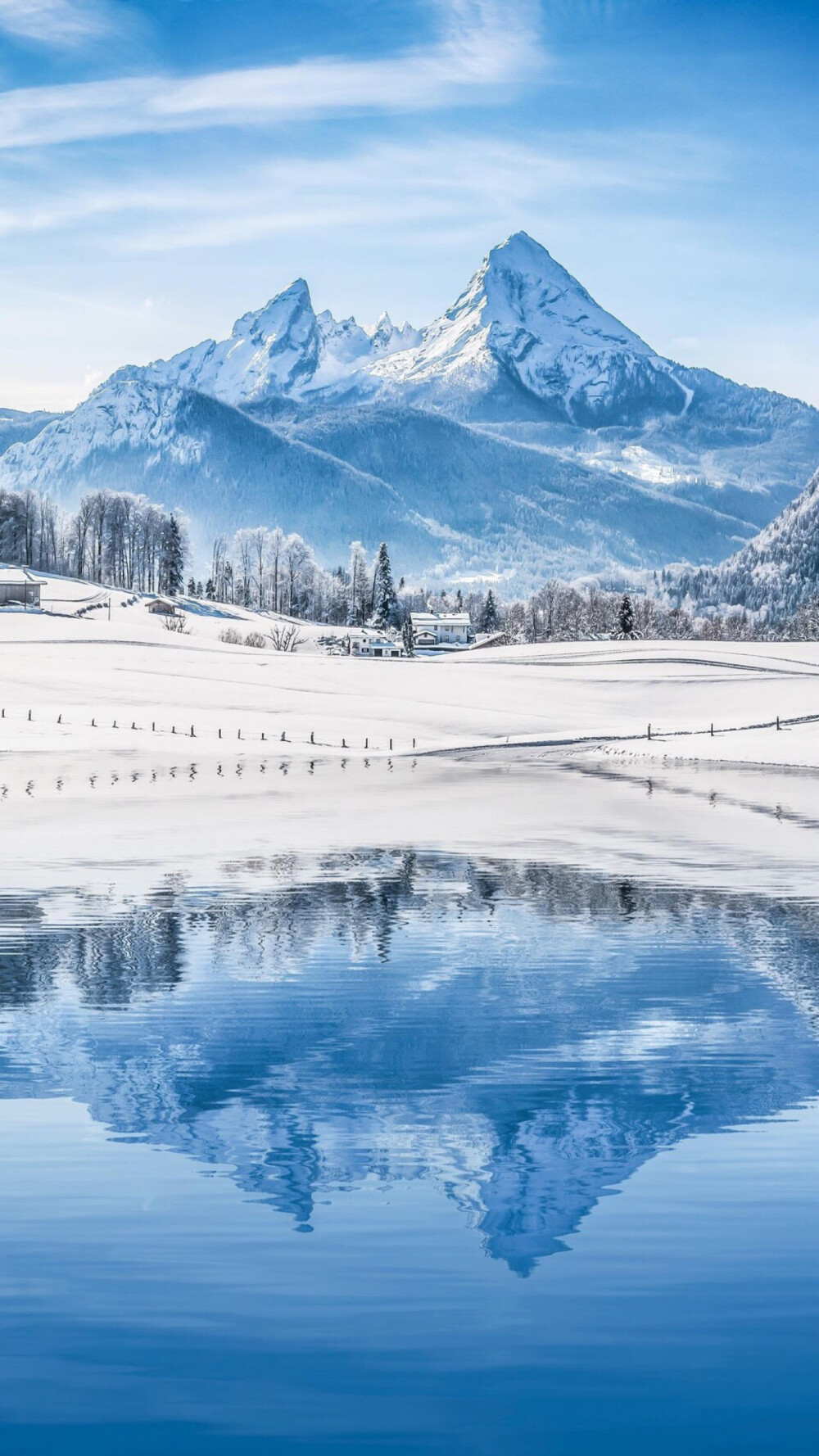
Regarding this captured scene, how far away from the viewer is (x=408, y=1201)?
522 inches

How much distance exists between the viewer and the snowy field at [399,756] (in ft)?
127

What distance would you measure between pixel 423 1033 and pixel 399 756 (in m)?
61.6

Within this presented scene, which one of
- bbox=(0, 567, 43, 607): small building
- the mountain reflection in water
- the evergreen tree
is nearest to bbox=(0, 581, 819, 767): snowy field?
bbox=(0, 567, 43, 607): small building

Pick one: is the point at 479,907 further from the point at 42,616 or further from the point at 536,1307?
the point at 42,616

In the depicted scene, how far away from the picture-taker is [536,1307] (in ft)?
36.4

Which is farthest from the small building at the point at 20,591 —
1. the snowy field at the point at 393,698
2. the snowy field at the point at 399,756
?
the snowy field at the point at 399,756

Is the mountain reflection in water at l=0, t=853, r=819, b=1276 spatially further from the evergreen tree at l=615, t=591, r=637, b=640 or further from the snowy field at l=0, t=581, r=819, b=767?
the evergreen tree at l=615, t=591, r=637, b=640

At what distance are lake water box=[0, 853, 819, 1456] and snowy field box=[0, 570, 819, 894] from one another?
10.7 meters

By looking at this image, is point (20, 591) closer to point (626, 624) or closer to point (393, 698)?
point (626, 624)

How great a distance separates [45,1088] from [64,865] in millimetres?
18202

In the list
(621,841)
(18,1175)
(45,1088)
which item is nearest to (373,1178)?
(18,1175)

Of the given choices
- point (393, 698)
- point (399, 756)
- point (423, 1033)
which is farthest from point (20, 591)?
point (423, 1033)

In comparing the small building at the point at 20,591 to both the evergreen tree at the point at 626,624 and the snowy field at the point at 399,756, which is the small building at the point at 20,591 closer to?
the snowy field at the point at 399,756

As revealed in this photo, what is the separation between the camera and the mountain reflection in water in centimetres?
1428
